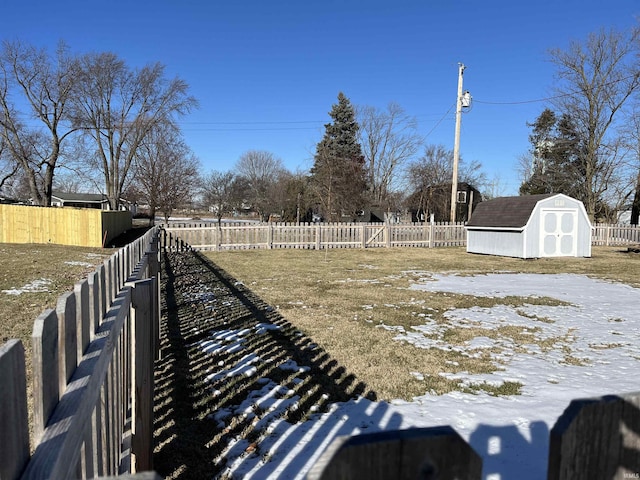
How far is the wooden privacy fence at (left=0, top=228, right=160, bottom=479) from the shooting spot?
797 millimetres

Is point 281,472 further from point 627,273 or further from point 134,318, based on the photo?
point 627,273

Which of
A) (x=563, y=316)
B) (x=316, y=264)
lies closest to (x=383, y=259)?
(x=316, y=264)

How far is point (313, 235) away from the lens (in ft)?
68.4

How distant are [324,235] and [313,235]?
0.55 meters

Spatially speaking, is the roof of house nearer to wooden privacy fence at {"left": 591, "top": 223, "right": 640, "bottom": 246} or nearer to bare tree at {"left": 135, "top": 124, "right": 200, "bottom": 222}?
bare tree at {"left": 135, "top": 124, "right": 200, "bottom": 222}

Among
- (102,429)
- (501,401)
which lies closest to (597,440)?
(102,429)

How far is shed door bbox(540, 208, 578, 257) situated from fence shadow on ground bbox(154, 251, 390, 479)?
14108 mm

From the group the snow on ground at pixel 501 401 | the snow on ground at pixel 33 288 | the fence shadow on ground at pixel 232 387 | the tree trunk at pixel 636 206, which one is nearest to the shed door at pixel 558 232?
the snow on ground at pixel 501 401

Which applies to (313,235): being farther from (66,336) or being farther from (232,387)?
(66,336)

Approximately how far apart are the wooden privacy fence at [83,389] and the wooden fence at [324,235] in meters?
16.4

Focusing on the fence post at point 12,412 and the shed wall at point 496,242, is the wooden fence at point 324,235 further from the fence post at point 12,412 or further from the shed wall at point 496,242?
the fence post at point 12,412

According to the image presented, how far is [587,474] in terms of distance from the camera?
1026 millimetres

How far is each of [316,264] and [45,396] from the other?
1318cm

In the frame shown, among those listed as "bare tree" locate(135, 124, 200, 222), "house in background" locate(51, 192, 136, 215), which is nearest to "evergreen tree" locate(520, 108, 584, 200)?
"bare tree" locate(135, 124, 200, 222)
